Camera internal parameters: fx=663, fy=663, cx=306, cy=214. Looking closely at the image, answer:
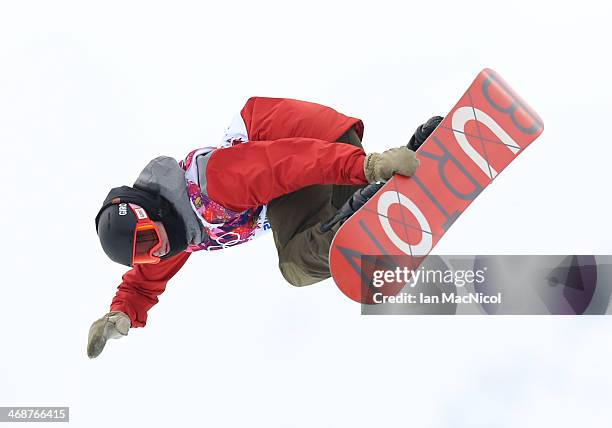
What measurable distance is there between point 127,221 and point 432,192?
1.13m

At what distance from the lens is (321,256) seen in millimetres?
2512

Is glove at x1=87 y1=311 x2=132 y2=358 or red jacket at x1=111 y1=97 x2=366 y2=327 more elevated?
red jacket at x1=111 y1=97 x2=366 y2=327

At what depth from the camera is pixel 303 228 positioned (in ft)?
8.59

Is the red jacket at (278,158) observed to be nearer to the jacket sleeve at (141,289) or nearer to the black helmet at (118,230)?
the jacket sleeve at (141,289)

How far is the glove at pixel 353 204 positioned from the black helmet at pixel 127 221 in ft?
1.92

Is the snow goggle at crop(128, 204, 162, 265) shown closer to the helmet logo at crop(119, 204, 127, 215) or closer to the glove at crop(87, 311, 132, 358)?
the helmet logo at crop(119, 204, 127, 215)

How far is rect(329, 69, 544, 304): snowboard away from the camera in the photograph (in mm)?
2381

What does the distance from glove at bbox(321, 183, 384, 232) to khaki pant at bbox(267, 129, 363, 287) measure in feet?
0.12

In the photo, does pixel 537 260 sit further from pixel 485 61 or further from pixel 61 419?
pixel 61 419

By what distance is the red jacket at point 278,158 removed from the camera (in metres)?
2.30

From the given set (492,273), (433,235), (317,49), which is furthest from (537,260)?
(317,49)

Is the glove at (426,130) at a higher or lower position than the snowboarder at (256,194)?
higher

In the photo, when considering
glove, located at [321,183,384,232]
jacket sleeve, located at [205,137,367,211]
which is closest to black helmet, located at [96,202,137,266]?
jacket sleeve, located at [205,137,367,211]

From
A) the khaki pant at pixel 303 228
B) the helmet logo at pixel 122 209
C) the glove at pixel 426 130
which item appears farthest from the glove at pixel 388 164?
the helmet logo at pixel 122 209
